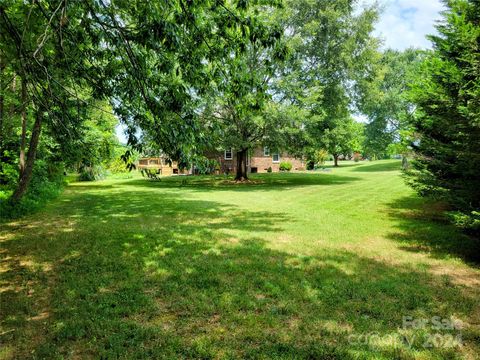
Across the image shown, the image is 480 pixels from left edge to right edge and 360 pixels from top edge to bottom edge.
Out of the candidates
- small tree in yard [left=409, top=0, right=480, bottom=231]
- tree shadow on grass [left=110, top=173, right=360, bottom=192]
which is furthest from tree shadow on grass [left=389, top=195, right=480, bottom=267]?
tree shadow on grass [left=110, top=173, right=360, bottom=192]

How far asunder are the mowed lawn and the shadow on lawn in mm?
21

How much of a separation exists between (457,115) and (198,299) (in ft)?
23.6

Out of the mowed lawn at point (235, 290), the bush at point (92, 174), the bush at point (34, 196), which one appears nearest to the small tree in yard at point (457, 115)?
the mowed lawn at point (235, 290)

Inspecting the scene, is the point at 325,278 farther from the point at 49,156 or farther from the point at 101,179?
the point at 101,179

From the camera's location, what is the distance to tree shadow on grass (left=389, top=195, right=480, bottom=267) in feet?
23.5

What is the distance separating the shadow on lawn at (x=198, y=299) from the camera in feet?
11.6

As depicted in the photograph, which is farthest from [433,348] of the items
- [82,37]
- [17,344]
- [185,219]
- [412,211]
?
[412,211]

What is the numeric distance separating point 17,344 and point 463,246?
904cm

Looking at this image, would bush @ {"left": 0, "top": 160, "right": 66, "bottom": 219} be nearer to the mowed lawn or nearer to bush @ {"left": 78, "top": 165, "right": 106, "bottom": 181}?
the mowed lawn

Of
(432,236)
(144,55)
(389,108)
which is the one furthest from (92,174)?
(389,108)

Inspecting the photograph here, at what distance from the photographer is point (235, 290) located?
4953 millimetres

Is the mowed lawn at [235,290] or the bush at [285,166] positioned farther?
the bush at [285,166]

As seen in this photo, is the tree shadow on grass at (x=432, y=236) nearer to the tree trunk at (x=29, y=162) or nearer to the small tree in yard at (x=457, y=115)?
the small tree in yard at (x=457, y=115)

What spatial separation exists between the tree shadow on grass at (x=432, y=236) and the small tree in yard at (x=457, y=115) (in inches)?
32.1
